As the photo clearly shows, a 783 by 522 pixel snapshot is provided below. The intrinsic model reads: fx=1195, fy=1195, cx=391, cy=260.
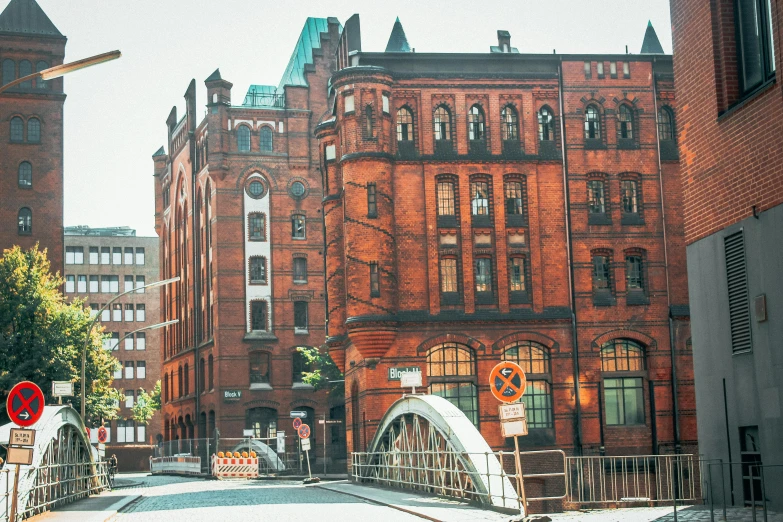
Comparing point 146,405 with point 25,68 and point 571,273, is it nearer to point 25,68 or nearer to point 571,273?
point 25,68

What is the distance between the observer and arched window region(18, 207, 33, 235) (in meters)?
70.2

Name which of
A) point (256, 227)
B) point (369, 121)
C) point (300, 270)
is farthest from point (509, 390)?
point (300, 270)

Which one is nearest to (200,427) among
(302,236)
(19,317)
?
(302,236)

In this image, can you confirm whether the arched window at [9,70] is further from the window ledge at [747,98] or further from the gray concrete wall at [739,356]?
the window ledge at [747,98]

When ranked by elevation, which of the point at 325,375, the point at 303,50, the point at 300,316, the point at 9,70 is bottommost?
the point at 325,375

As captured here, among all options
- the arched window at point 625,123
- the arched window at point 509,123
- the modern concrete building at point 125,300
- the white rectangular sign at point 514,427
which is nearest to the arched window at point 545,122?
the arched window at point 509,123

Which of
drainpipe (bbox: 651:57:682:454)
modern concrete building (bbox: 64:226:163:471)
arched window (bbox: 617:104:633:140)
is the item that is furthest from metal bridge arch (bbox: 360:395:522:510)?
modern concrete building (bbox: 64:226:163:471)

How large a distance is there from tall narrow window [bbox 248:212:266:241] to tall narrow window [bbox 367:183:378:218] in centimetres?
2753

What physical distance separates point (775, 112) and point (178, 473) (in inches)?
2097

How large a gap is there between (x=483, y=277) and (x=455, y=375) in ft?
12.1

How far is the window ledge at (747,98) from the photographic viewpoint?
62.1 feet

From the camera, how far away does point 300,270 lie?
230ft

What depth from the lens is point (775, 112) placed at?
61.1 ft

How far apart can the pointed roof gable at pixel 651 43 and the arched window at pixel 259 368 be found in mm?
29085
